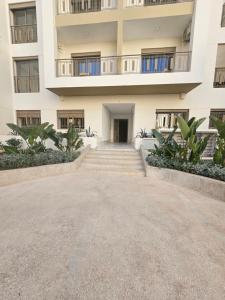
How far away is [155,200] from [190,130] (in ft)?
8.25

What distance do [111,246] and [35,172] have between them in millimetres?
4285

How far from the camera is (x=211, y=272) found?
6.57ft

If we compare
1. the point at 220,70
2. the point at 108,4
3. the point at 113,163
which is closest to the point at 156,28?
the point at 108,4

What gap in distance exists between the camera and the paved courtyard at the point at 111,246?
1.78 m

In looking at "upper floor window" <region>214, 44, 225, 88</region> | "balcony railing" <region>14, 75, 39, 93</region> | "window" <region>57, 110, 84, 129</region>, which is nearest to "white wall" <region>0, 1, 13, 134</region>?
"balcony railing" <region>14, 75, 39, 93</region>

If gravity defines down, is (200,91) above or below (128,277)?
above

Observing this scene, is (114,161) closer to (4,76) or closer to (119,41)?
(119,41)

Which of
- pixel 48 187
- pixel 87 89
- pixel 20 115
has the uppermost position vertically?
pixel 87 89

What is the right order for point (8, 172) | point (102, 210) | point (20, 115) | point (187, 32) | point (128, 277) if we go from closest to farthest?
point (128, 277)
point (102, 210)
point (8, 172)
point (187, 32)
point (20, 115)

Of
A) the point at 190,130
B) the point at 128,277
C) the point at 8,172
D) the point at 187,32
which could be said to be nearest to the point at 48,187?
the point at 8,172

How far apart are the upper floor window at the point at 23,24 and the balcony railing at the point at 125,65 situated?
2992 millimetres

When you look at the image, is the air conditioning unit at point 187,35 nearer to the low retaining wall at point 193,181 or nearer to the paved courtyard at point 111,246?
the low retaining wall at point 193,181

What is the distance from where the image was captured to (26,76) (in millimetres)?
10523

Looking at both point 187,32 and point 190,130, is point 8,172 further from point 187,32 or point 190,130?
point 187,32
